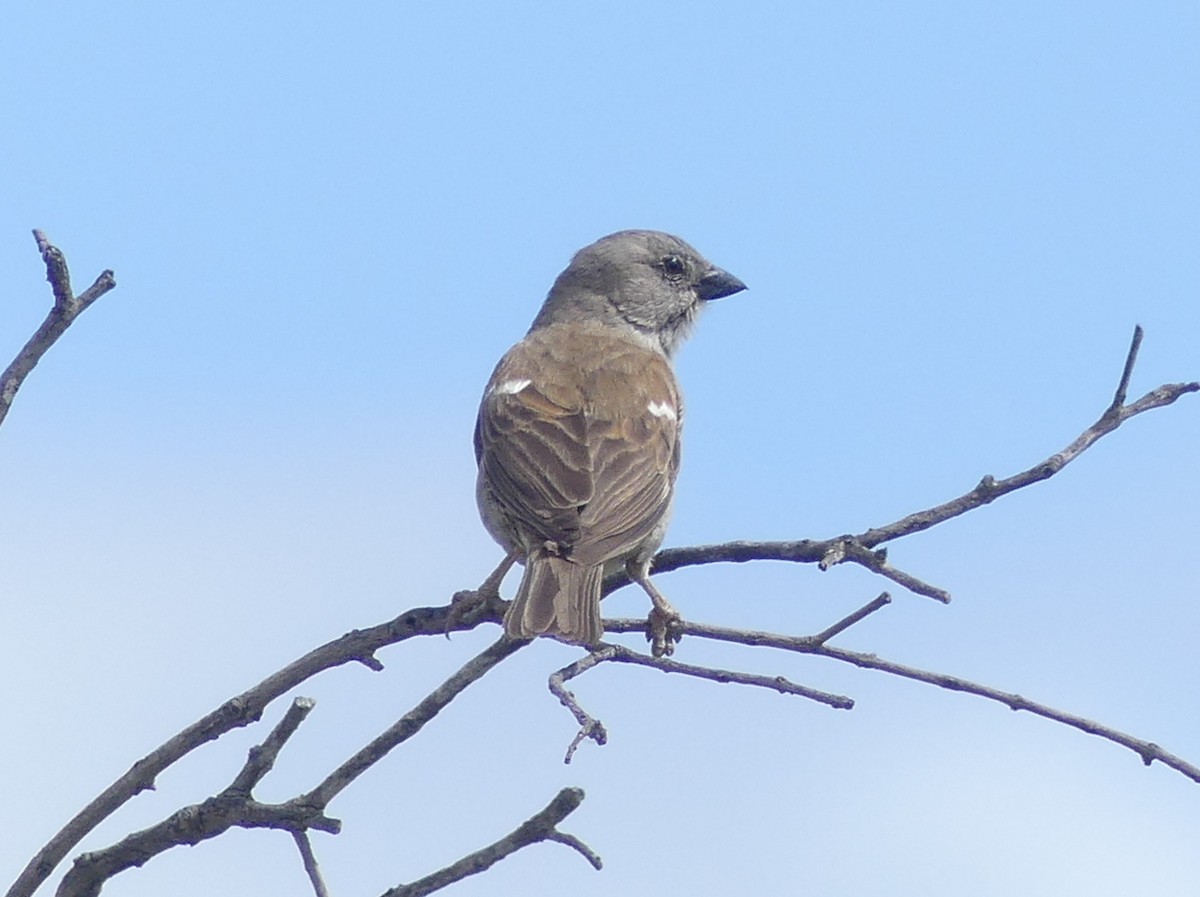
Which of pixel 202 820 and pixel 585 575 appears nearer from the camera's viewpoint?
pixel 202 820

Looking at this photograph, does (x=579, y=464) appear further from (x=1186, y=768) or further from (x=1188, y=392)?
(x=1186, y=768)

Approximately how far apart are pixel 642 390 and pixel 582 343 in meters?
0.77

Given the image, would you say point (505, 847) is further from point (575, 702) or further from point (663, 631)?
point (663, 631)

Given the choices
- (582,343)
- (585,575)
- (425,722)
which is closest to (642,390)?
(582,343)

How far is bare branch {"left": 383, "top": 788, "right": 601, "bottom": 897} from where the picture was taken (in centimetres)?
317

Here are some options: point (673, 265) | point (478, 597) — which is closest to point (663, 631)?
point (478, 597)

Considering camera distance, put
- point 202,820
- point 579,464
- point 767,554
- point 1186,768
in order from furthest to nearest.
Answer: point 579,464 → point 767,554 → point 202,820 → point 1186,768

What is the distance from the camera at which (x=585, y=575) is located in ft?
18.2

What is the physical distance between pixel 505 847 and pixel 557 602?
6.08 ft

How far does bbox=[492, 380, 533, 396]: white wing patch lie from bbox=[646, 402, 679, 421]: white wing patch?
543 mm

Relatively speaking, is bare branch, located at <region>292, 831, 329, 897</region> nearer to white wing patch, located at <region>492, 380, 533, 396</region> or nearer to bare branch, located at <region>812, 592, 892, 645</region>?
bare branch, located at <region>812, 592, 892, 645</region>

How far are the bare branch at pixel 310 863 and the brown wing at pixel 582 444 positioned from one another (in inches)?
83.6

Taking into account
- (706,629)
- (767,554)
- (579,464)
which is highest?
(579,464)

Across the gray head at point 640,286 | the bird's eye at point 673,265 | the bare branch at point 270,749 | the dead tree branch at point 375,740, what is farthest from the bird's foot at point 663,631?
the bird's eye at point 673,265
